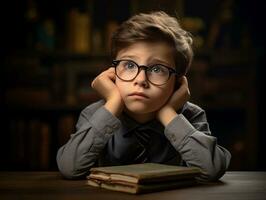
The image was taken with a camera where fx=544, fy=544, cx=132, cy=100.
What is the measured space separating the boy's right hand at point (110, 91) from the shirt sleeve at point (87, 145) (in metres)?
0.02

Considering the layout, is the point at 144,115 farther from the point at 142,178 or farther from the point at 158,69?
the point at 142,178

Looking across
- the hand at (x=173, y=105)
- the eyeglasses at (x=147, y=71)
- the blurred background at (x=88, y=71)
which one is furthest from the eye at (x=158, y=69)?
the blurred background at (x=88, y=71)

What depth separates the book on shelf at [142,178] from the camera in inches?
41.6

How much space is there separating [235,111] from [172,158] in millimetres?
1923

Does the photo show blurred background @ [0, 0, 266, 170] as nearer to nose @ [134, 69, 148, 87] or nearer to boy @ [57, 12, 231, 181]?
boy @ [57, 12, 231, 181]

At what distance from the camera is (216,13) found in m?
3.36

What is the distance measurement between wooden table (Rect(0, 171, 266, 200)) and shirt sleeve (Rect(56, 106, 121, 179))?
0.13 feet

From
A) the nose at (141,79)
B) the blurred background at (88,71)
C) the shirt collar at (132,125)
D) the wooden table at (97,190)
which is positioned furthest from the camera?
Result: the blurred background at (88,71)

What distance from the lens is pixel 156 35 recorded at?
1360mm

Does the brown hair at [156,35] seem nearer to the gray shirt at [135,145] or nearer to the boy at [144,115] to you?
the boy at [144,115]

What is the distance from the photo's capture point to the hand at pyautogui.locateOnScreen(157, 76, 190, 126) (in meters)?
1.36

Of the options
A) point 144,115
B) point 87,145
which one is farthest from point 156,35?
point 87,145

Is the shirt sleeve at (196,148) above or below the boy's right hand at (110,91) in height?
below

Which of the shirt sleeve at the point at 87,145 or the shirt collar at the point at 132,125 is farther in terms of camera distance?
the shirt collar at the point at 132,125
